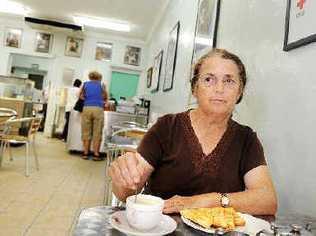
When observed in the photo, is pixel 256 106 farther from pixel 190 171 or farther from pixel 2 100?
pixel 2 100

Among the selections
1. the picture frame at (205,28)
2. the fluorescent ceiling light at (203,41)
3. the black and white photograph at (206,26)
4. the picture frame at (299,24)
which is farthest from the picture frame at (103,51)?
the picture frame at (299,24)

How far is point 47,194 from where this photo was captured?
376 centimetres

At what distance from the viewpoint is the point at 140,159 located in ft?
4.27

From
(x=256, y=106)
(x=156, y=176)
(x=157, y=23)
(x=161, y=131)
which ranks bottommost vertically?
(x=156, y=176)

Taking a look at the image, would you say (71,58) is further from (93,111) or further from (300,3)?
(300,3)

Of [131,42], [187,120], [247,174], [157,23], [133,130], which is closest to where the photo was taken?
[247,174]

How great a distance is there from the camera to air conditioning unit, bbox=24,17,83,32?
847cm

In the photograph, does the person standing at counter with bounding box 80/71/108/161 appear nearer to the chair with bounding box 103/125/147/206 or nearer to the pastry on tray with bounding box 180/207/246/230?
the chair with bounding box 103/125/147/206

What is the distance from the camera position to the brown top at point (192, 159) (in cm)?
126

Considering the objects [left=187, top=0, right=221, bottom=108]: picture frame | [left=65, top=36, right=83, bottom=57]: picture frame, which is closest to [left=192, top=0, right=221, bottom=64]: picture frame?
[left=187, top=0, right=221, bottom=108]: picture frame

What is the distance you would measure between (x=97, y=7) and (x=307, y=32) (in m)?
6.41

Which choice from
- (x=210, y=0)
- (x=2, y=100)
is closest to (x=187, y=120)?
(x=210, y=0)

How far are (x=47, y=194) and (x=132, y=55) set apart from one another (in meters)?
6.64

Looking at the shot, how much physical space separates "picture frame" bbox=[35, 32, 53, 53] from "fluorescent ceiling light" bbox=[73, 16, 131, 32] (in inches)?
56.7
